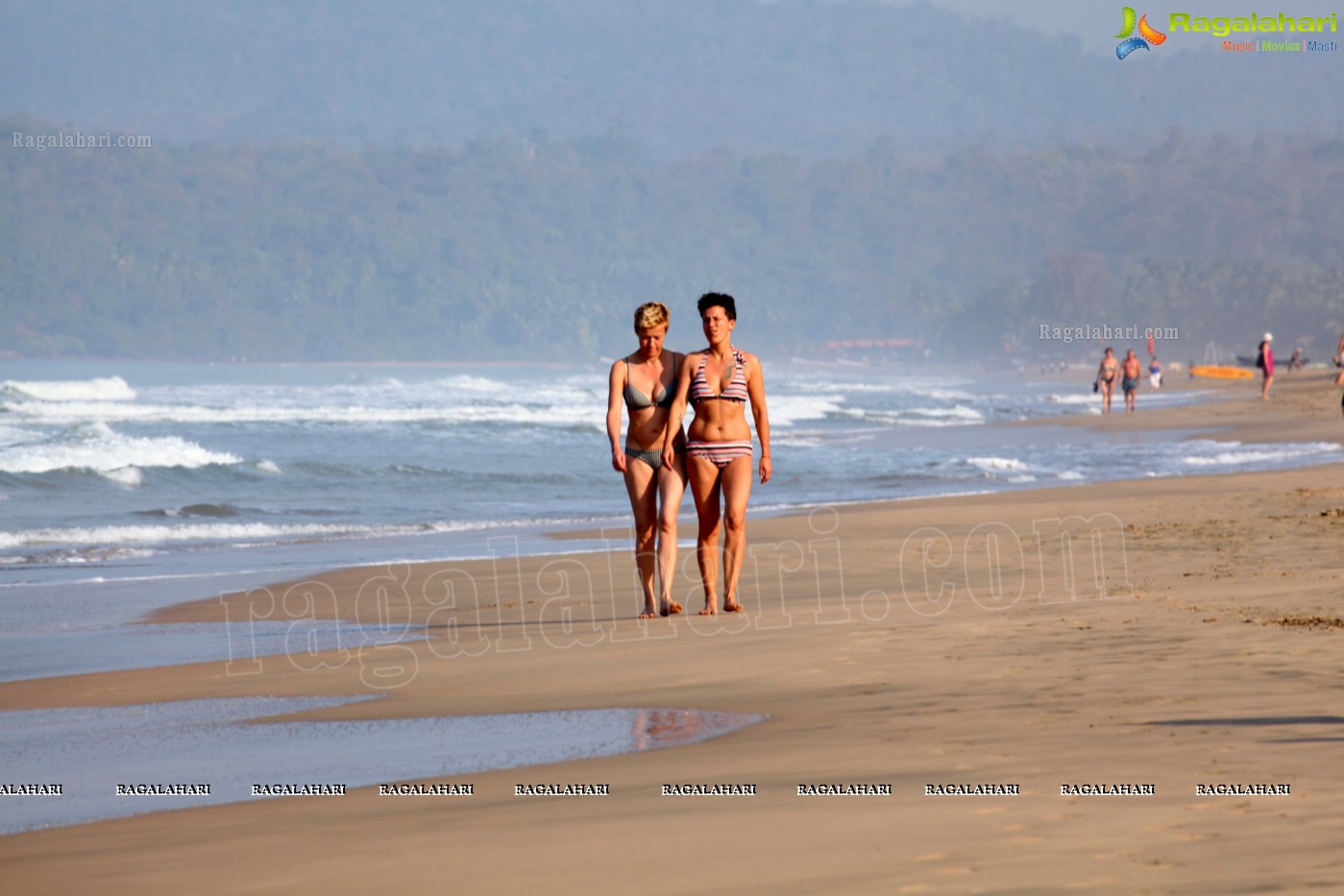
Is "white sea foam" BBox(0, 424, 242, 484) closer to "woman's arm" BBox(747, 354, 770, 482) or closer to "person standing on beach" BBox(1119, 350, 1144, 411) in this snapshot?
"woman's arm" BBox(747, 354, 770, 482)

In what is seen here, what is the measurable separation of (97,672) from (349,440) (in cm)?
2566

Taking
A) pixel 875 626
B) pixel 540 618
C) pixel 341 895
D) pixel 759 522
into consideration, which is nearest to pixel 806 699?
pixel 875 626

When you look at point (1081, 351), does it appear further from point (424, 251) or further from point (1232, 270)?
point (424, 251)

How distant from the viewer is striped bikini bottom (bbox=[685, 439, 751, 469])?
8094 mm

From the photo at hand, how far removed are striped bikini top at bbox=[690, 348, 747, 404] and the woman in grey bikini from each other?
0.16 meters

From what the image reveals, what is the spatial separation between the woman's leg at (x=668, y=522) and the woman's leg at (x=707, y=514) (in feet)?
0.27

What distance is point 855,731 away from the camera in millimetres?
4844

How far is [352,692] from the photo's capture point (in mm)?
6480

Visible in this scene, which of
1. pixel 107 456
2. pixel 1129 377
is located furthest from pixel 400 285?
pixel 107 456

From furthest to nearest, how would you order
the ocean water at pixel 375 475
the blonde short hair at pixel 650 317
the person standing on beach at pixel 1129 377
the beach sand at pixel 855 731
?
the person standing on beach at pixel 1129 377 → the ocean water at pixel 375 475 → the blonde short hair at pixel 650 317 → the beach sand at pixel 855 731

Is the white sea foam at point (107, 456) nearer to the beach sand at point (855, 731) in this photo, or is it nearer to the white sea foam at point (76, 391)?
the beach sand at point (855, 731)

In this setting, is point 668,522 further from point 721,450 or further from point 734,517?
point 721,450

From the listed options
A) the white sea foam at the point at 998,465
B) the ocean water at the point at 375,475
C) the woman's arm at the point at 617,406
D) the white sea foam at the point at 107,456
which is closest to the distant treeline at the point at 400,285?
the ocean water at the point at 375,475

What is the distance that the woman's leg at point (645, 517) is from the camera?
8172 mm
